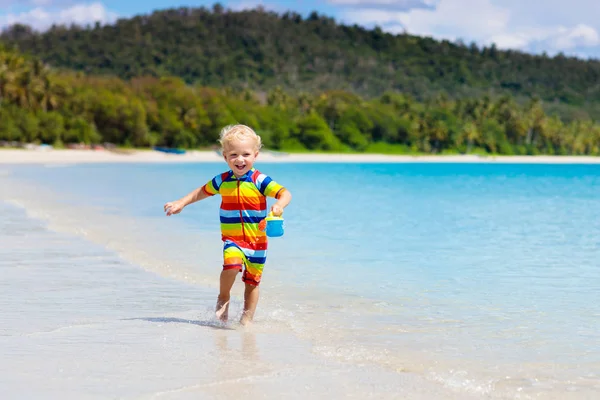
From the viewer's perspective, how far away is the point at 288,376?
5391 mm

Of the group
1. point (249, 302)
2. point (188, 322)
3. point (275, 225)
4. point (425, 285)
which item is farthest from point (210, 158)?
point (275, 225)

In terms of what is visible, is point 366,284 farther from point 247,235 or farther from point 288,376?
point 288,376

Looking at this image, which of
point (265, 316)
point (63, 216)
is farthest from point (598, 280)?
point (63, 216)

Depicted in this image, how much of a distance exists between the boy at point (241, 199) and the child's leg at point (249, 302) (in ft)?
0.79

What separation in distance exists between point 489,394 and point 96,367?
2.46 m

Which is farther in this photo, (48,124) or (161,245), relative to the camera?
(48,124)

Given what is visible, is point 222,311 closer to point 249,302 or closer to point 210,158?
point 249,302

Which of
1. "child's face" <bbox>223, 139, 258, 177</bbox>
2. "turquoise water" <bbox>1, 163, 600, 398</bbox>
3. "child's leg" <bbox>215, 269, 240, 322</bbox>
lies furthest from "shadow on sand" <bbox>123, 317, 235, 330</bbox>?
"child's face" <bbox>223, 139, 258, 177</bbox>

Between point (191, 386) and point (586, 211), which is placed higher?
point (191, 386)

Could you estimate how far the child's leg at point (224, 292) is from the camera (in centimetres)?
672

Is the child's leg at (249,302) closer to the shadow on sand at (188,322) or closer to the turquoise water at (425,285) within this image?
the shadow on sand at (188,322)

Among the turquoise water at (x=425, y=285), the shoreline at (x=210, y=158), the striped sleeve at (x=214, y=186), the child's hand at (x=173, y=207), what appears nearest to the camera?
the turquoise water at (x=425, y=285)

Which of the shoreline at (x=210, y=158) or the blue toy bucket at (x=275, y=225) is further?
the shoreline at (x=210, y=158)

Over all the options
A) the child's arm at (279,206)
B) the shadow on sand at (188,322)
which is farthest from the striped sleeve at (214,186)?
the shadow on sand at (188,322)
